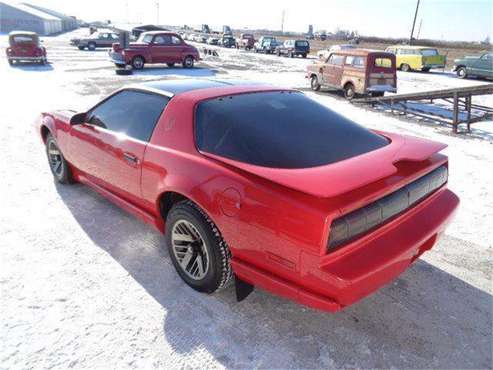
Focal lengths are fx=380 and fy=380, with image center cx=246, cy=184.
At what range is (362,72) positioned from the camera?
40.4 feet

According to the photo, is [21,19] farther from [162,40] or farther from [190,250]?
[190,250]

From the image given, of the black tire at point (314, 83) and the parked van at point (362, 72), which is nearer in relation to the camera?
the parked van at point (362, 72)

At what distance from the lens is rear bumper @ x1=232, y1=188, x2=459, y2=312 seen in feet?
6.86

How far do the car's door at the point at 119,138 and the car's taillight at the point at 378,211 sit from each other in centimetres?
177

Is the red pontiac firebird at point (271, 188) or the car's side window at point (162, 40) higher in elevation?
the car's side window at point (162, 40)

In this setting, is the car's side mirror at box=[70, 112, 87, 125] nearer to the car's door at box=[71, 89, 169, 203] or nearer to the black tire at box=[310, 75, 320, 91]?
the car's door at box=[71, 89, 169, 203]

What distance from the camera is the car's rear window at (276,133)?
254cm

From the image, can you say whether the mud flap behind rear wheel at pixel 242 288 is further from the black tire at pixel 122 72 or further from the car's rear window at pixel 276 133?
the black tire at pixel 122 72

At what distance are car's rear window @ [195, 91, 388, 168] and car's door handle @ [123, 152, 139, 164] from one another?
71 cm

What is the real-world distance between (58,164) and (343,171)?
150 inches

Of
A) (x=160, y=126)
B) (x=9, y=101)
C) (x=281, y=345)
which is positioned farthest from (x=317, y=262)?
(x=9, y=101)

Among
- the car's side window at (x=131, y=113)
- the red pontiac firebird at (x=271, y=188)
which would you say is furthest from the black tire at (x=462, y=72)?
the car's side window at (x=131, y=113)

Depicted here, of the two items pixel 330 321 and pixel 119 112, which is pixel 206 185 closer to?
pixel 330 321

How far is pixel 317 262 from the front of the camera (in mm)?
2088
